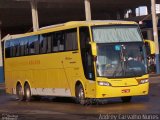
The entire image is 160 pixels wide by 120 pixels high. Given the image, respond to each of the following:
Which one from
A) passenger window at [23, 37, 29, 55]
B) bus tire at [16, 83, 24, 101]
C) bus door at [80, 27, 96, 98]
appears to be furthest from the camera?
bus tire at [16, 83, 24, 101]

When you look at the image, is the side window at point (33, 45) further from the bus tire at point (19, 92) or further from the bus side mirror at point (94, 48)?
the bus side mirror at point (94, 48)

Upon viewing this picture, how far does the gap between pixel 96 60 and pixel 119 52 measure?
93cm

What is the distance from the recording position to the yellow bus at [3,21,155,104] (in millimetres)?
19469

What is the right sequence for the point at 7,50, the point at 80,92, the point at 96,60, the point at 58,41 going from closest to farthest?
1. the point at 96,60
2. the point at 80,92
3. the point at 58,41
4. the point at 7,50

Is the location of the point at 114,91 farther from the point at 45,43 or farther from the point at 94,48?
the point at 45,43

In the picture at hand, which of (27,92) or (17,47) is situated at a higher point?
(17,47)

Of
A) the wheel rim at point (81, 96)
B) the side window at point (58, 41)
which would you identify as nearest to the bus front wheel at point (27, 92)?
the side window at point (58, 41)

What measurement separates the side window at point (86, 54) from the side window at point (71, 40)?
442 mm

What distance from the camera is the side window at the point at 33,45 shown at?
79.8 ft

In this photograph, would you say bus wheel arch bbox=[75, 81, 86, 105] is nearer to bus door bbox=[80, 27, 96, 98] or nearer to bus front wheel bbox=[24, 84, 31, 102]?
bus door bbox=[80, 27, 96, 98]

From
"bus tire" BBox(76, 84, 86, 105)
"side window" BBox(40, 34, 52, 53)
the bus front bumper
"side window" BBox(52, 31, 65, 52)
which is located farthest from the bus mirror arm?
"side window" BBox(40, 34, 52, 53)

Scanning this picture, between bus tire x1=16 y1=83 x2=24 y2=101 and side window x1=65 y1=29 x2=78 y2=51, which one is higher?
side window x1=65 y1=29 x2=78 y2=51

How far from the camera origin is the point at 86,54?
20.0m

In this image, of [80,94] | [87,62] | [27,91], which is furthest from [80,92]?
[27,91]
